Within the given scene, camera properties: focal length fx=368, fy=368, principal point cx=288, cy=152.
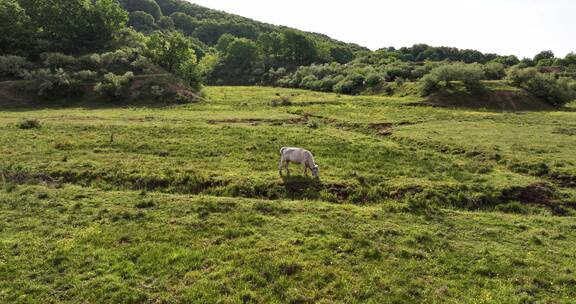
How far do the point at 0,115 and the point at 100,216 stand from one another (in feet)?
103

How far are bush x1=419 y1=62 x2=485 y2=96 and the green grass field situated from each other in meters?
27.1

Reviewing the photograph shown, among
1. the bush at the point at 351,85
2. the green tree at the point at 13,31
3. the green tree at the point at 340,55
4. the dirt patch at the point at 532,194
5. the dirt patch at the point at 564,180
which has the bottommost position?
the dirt patch at the point at 532,194

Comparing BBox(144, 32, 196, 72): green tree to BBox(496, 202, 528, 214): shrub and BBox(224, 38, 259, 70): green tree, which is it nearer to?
BBox(224, 38, 259, 70): green tree

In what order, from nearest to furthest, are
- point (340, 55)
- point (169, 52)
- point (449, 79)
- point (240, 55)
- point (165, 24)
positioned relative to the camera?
point (449, 79), point (169, 52), point (240, 55), point (340, 55), point (165, 24)

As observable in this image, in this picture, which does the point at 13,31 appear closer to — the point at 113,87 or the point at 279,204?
the point at 113,87

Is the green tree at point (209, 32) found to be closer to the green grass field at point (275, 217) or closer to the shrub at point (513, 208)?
the green grass field at point (275, 217)

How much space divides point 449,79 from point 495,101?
7678mm

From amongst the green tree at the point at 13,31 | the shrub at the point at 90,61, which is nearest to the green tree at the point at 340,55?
the shrub at the point at 90,61

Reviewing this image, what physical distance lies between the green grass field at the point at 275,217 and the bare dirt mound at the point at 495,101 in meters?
22.7

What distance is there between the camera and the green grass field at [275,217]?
11.1 meters

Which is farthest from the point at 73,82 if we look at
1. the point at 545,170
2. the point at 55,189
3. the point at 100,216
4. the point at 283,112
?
the point at 545,170

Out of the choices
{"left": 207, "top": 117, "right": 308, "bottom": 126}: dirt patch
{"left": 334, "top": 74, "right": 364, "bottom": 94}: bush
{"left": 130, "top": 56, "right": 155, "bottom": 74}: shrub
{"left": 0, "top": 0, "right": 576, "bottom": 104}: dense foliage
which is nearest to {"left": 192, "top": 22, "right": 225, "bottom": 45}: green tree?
{"left": 0, "top": 0, "right": 576, "bottom": 104}: dense foliage

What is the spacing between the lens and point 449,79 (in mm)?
58750

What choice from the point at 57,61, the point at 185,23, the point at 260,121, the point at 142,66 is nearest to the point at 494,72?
the point at 260,121
